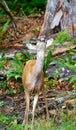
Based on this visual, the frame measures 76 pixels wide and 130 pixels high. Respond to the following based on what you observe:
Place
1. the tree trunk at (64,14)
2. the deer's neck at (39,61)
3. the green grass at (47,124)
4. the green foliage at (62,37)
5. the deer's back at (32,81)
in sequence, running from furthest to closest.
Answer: the tree trunk at (64,14) < the green foliage at (62,37) < the deer's back at (32,81) < the deer's neck at (39,61) < the green grass at (47,124)

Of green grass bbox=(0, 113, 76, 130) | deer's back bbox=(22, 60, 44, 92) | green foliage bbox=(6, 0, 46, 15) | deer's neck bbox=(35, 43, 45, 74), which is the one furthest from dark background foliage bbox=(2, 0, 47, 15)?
deer's neck bbox=(35, 43, 45, 74)

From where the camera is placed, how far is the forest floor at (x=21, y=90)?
9844 mm

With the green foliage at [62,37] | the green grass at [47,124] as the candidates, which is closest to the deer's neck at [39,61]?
the green grass at [47,124]

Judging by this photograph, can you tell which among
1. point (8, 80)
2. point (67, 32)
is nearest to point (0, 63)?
point (8, 80)

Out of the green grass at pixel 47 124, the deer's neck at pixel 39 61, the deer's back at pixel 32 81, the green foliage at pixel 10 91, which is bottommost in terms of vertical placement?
the green foliage at pixel 10 91

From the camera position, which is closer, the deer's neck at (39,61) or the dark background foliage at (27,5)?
the deer's neck at (39,61)

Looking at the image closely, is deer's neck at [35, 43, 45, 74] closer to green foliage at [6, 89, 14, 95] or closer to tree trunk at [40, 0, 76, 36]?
green foliage at [6, 89, 14, 95]

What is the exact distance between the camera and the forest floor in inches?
388

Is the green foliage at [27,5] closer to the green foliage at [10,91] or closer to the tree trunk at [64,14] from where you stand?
the tree trunk at [64,14]

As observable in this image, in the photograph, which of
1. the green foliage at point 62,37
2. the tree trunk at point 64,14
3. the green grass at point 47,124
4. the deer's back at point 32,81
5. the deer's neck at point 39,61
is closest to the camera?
the green grass at point 47,124

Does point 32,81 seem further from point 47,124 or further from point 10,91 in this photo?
point 10,91

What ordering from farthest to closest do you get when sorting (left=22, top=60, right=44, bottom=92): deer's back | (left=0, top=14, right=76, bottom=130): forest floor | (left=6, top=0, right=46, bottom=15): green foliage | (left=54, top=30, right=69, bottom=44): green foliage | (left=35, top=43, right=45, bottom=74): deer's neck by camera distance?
(left=6, top=0, right=46, bottom=15): green foliage, (left=54, top=30, right=69, bottom=44): green foliage, (left=0, top=14, right=76, bottom=130): forest floor, (left=22, top=60, right=44, bottom=92): deer's back, (left=35, top=43, right=45, bottom=74): deer's neck

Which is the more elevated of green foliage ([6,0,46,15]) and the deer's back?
the deer's back

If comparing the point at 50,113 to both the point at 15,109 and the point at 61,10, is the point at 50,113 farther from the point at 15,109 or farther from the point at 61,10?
the point at 61,10
